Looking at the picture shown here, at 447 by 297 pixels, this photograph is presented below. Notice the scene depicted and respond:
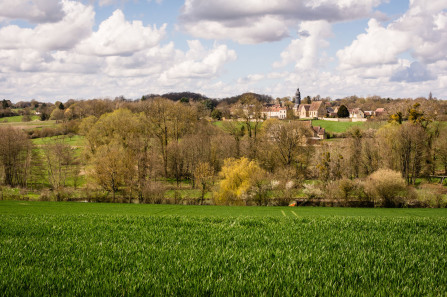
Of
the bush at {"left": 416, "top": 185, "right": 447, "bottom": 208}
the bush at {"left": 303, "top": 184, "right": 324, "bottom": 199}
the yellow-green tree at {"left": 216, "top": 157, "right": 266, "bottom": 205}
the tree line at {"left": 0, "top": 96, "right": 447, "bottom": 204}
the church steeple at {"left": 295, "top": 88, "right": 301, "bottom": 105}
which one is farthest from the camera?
the church steeple at {"left": 295, "top": 88, "right": 301, "bottom": 105}

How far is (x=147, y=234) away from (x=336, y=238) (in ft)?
24.2

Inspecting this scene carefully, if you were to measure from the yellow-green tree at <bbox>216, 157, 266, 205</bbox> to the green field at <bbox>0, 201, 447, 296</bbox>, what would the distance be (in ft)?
83.3

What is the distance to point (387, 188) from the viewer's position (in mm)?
37781

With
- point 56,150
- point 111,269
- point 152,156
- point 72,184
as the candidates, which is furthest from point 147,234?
point 72,184

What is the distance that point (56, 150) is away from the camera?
50906mm

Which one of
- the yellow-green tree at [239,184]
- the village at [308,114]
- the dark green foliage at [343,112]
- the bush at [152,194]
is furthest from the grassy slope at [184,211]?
the dark green foliage at [343,112]

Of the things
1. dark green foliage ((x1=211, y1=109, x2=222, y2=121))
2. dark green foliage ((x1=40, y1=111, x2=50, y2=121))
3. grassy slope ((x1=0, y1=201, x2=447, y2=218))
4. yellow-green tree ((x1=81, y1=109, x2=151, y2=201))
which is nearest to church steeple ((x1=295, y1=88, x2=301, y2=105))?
dark green foliage ((x1=211, y1=109, x2=222, y2=121))

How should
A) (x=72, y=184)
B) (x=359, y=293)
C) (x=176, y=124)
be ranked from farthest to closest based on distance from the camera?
(x=176, y=124)
(x=72, y=184)
(x=359, y=293)

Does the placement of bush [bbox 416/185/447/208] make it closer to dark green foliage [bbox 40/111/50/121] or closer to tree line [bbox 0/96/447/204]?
tree line [bbox 0/96/447/204]

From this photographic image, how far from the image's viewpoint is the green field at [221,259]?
7.34 metres

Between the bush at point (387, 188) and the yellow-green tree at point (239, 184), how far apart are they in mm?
13582

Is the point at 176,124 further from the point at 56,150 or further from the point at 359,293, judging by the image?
the point at 359,293

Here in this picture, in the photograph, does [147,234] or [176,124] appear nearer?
[147,234]

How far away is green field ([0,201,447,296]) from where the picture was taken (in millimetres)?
7336
